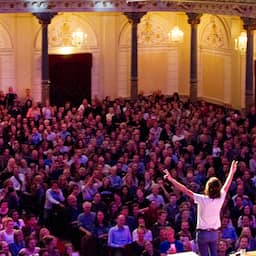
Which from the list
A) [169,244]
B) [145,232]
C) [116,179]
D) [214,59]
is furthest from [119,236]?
[214,59]

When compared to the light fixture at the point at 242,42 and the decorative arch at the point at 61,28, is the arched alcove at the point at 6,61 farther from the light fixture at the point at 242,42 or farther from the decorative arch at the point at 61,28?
the light fixture at the point at 242,42

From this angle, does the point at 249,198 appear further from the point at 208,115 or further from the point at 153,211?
the point at 208,115

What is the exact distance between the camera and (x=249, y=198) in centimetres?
1540

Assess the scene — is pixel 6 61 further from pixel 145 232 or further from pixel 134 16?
pixel 145 232

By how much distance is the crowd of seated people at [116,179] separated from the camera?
13.6 meters

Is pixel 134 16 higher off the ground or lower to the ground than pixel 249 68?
higher

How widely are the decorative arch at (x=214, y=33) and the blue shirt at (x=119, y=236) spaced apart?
49.0 feet

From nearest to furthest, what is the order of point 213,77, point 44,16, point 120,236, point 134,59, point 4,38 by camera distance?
point 120,236 → point 44,16 → point 134,59 → point 4,38 → point 213,77

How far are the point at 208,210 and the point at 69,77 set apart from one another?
19.1 meters

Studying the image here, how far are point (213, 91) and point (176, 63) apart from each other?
184cm

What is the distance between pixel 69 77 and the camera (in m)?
28.2

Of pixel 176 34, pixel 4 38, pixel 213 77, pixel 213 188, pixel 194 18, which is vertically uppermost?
pixel 194 18

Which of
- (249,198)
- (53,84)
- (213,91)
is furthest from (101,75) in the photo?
(249,198)

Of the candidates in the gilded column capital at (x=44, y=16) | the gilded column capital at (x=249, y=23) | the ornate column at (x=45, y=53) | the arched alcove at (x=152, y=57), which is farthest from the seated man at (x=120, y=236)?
the arched alcove at (x=152, y=57)
